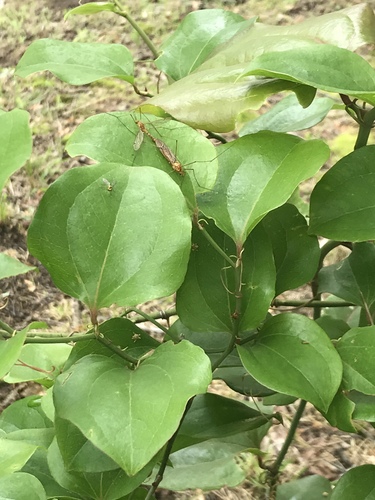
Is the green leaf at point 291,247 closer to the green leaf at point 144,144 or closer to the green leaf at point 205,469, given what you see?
the green leaf at point 144,144

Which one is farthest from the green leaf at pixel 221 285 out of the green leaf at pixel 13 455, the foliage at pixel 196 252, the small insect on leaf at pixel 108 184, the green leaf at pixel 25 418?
the green leaf at pixel 25 418

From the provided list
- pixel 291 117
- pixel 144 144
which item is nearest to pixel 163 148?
pixel 144 144

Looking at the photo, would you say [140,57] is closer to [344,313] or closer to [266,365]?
[344,313]

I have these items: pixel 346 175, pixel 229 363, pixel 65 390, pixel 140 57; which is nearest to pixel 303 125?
pixel 346 175

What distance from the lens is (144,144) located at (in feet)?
1.77

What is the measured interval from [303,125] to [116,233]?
319mm

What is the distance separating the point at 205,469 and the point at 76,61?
0.55 m

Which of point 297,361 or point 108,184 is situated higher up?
point 108,184

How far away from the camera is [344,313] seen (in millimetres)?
941

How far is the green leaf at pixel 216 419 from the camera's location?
2.08ft

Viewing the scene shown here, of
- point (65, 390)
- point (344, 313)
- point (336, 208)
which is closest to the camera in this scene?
point (65, 390)

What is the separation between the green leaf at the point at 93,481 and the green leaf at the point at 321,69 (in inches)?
14.8

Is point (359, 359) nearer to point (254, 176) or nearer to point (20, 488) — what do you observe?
point (254, 176)

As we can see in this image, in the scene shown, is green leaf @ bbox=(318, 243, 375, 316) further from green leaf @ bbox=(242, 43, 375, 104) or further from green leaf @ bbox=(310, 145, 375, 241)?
green leaf @ bbox=(242, 43, 375, 104)
